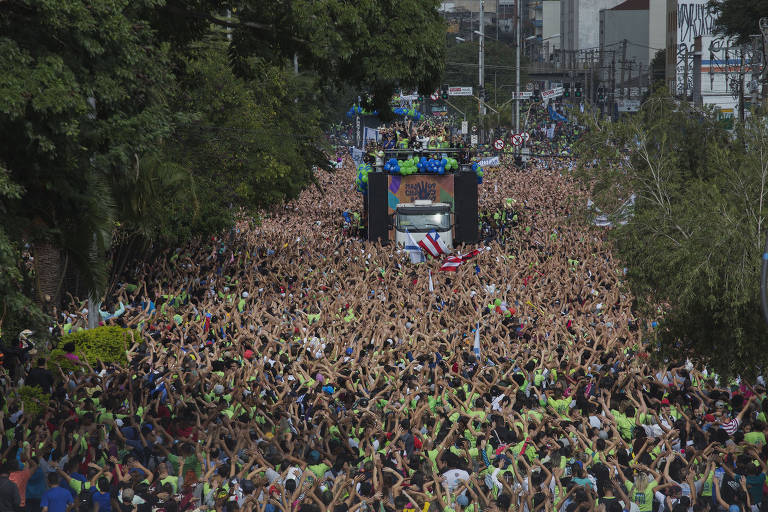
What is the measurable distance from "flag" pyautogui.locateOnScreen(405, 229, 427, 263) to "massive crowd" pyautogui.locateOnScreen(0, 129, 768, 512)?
8.46 m

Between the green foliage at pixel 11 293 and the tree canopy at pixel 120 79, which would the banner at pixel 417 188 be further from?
the green foliage at pixel 11 293

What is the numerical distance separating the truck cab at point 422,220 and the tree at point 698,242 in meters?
Result: 16.6

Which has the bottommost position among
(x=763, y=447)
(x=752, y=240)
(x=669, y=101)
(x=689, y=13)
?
(x=763, y=447)

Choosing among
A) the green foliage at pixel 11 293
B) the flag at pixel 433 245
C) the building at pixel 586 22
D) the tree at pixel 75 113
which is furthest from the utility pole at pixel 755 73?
the building at pixel 586 22

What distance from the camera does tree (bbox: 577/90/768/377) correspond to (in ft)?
33.5

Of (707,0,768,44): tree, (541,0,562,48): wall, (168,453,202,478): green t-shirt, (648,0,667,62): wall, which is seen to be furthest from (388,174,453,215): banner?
(541,0,562,48): wall

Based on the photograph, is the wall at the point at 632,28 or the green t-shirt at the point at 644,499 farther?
the wall at the point at 632,28

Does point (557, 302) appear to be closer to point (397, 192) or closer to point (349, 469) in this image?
point (349, 469)

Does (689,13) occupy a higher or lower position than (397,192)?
higher

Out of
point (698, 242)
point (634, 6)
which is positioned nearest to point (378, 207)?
point (698, 242)

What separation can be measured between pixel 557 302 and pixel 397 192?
13.0m

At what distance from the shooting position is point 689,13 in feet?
245

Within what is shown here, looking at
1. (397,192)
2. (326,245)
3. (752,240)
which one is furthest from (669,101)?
(397,192)

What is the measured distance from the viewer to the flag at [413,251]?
2991cm
